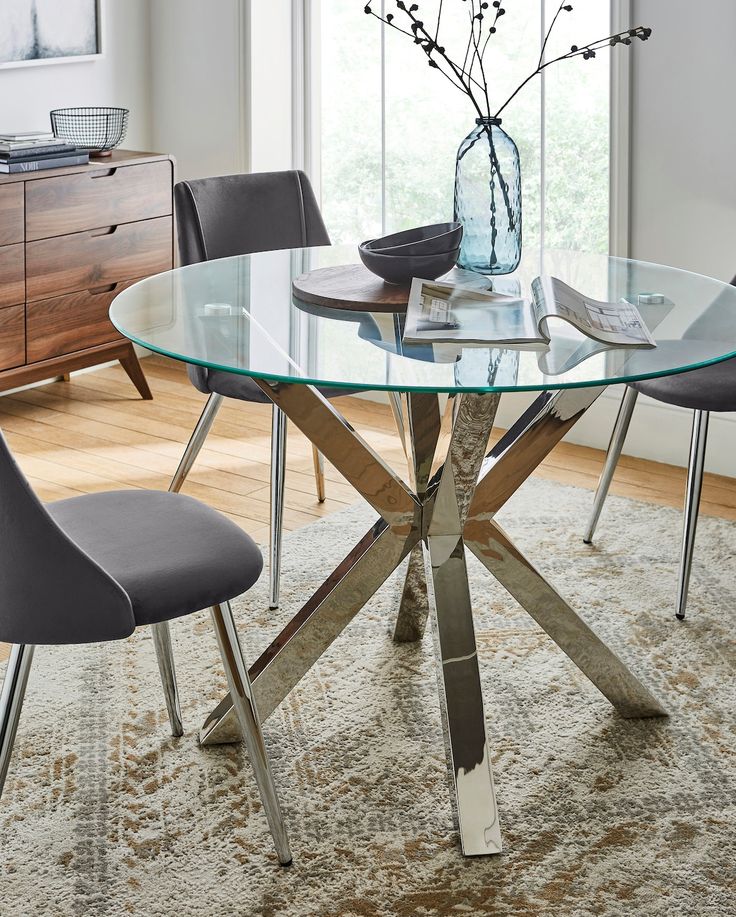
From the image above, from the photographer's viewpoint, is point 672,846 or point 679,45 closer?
point 672,846

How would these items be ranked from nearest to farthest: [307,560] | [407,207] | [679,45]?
[307,560] < [679,45] < [407,207]

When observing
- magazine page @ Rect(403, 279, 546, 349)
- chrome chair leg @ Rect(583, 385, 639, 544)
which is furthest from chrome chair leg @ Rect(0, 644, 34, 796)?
chrome chair leg @ Rect(583, 385, 639, 544)

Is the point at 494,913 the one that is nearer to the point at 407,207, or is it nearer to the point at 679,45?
the point at 679,45

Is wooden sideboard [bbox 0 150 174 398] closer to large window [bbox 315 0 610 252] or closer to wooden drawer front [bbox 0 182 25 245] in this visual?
wooden drawer front [bbox 0 182 25 245]

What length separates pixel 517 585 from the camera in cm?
214

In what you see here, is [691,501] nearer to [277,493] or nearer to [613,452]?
[613,452]

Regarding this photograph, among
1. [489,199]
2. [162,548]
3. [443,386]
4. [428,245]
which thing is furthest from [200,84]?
[443,386]

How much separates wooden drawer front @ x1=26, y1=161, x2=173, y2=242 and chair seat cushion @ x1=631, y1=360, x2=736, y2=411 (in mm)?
2119

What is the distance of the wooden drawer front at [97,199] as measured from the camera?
3736 millimetres

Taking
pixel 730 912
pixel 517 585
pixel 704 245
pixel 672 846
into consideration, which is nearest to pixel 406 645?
pixel 517 585

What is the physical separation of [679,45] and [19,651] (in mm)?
2693

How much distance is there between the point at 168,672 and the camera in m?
2.14

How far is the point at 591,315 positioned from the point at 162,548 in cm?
82

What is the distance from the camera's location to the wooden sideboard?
371 centimetres
